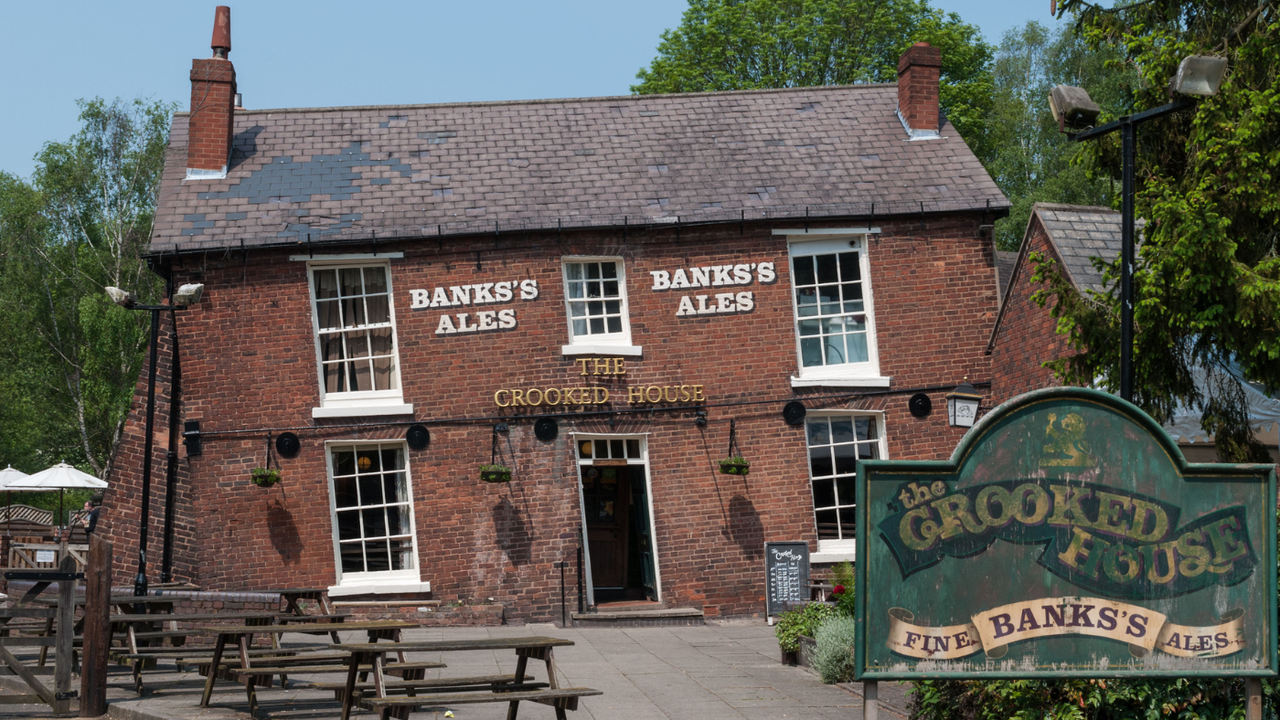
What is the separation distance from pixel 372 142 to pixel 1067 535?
13.8 metres

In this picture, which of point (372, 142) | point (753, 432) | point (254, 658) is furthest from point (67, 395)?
point (254, 658)

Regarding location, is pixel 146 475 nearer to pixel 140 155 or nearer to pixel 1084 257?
pixel 1084 257

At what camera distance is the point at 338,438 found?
16219mm

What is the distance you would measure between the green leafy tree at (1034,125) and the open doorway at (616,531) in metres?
19.9

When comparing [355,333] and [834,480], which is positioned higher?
[355,333]

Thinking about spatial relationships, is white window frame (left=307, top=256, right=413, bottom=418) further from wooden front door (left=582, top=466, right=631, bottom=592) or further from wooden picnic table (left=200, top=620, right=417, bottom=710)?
wooden picnic table (left=200, top=620, right=417, bottom=710)

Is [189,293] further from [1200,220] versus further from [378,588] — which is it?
[1200,220]

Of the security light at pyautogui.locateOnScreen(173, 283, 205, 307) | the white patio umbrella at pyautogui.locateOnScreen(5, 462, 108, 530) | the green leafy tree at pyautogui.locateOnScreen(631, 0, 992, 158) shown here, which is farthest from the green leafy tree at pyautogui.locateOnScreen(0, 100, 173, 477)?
the security light at pyautogui.locateOnScreen(173, 283, 205, 307)

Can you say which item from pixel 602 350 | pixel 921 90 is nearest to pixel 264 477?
pixel 602 350

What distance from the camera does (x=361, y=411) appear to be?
637 inches

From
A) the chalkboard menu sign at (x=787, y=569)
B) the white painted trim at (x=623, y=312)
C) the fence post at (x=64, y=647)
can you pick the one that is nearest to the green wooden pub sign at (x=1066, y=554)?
the fence post at (x=64, y=647)

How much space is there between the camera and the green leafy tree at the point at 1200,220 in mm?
10297

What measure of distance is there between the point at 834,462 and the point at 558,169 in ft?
19.4

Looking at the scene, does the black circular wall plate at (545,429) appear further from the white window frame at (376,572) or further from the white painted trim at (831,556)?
the white painted trim at (831,556)
